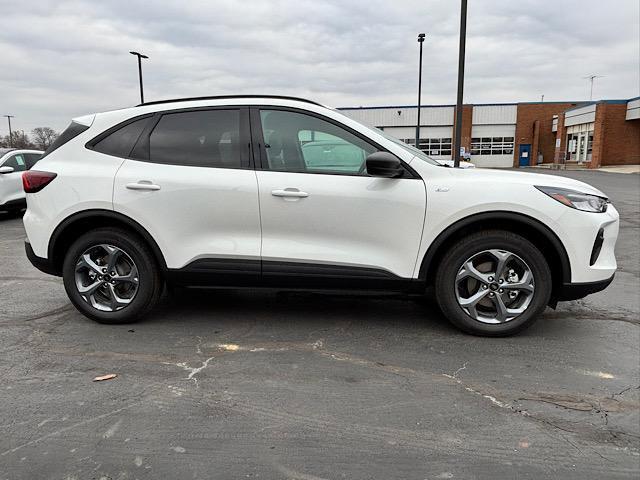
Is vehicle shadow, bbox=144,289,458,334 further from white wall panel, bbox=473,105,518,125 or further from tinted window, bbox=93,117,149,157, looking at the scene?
white wall panel, bbox=473,105,518,125

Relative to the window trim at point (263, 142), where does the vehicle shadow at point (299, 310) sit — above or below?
below

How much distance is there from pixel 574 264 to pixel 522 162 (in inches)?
2114

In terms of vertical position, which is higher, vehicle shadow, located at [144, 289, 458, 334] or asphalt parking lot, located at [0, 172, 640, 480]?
vehicle shadow, located at [144, 289, 458, 334]

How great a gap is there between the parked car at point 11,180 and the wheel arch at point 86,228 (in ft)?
27.1

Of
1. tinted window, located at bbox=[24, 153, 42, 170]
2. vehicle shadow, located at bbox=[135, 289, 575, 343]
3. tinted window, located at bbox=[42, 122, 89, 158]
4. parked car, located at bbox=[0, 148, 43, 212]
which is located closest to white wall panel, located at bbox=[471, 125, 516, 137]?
tinted window, located at bbox=[24, 153, 42, 170]

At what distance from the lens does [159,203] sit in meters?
3.84

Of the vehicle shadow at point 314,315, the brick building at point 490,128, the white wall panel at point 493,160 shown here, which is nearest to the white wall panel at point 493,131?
the brick building at point 490,128

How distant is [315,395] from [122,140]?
2.59 meters

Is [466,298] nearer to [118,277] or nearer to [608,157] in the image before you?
[118,277]

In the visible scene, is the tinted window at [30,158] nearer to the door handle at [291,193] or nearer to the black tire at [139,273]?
the black tire at [139,273]

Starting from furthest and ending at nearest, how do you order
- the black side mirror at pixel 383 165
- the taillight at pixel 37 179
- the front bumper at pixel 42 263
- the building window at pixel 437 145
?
the building window at pixel 437 145 → the front bumper at pixel 42 263 → the taillight at pixel 37 179 → the black side mirror at pixel 383 165

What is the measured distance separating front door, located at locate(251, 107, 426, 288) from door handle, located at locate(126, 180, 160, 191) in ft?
2.72

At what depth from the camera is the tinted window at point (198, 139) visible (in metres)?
3.88

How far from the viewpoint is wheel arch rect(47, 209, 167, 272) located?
391 centimetres
